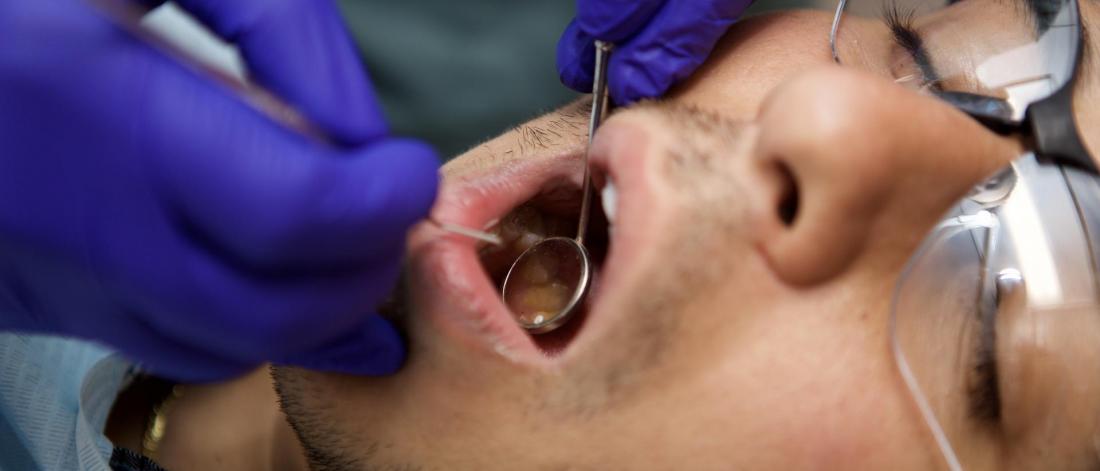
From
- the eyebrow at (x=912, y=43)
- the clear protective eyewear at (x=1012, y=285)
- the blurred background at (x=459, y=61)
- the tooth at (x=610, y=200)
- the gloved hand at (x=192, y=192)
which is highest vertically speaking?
the gloved hand at (x=192, y=192)

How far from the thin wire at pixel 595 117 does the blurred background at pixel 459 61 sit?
22.4 inches

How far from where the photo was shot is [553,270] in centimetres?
94

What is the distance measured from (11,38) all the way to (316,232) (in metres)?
0.22

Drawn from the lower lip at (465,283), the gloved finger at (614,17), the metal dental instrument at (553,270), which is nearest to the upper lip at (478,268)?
the lower lip at (465,283)

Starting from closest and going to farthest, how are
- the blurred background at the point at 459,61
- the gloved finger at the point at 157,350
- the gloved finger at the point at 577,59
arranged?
the gloved finger at the point at 157,350
the gloved finger at the point at 577,59
the blurred background at the point at 459,61

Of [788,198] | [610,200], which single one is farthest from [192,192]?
[788,198]

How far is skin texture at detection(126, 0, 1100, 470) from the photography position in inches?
26.3

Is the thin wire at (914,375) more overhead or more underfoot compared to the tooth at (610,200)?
more underfoot

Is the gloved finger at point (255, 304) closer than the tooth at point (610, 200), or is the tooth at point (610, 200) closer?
the gloved finger at point (255, 304)

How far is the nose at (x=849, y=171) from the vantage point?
65cm

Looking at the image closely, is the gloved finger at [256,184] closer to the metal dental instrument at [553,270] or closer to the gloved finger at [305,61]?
the gloved finger at [305,61]

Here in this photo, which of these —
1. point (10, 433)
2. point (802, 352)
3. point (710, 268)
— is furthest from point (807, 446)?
point (10, 433)

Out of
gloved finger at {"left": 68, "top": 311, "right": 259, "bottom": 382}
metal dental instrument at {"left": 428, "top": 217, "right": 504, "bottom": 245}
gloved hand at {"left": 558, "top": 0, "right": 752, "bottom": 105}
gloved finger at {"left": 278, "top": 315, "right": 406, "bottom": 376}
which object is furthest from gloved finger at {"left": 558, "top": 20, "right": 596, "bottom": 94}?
gloved finger at {"left": 68, "top": 311, "right": 259, "bottom": 382}

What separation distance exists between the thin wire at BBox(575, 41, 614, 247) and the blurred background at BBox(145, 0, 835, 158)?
568 millimetres
